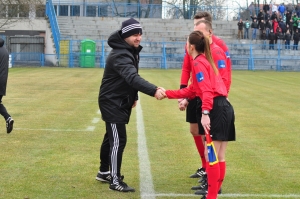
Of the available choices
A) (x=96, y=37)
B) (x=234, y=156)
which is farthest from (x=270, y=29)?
(x=234, y=156)

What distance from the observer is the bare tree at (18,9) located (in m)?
43.7

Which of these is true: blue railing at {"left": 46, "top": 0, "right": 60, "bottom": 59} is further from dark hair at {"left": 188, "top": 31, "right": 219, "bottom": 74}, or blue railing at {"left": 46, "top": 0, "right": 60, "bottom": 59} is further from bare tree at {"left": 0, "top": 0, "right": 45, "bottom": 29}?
dark hair at {"left": 188, "top": 31, "right": 219, "bottom": 74}

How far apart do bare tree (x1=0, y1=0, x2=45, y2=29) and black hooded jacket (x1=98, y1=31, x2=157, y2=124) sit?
35732 millimetres

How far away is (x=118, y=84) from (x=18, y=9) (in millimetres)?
43637

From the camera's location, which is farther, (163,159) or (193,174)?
(163,159)

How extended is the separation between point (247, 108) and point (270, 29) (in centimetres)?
3261

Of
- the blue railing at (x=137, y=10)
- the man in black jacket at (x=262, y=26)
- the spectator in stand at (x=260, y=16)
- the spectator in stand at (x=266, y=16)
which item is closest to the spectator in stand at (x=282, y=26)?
the spectator in stand at (x=260, y=16)

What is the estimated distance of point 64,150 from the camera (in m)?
9.81

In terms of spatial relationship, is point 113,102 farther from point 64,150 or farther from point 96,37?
point 96,37

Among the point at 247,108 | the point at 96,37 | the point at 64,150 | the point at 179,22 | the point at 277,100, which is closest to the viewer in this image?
the point at 64,150

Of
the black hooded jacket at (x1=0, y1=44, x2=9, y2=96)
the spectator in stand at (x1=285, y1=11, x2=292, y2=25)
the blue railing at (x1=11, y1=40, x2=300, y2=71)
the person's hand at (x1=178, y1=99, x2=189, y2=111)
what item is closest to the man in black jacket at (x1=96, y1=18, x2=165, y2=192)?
the person's hand at (x1=178, y1=99, x2=189, y2=111)

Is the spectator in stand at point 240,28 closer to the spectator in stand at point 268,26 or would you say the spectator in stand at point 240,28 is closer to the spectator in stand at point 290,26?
the spectator in stand at point 268,26

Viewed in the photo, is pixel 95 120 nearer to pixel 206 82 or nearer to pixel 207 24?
pixel 207 24

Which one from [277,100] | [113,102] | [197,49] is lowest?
[277,100]
